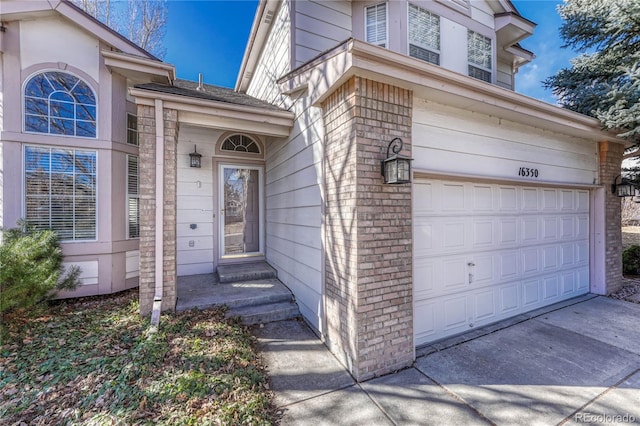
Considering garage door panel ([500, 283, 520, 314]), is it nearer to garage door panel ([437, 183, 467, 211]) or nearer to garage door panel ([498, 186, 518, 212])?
garage door panel ([498, 186, 518, 212])

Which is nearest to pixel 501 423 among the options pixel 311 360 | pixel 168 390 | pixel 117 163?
pixel 311 360

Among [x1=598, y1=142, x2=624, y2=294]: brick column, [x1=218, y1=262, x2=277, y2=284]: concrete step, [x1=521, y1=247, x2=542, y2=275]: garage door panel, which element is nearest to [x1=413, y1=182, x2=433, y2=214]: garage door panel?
[x1=521, y1=247, x2=542, y2=275]: garage door panel

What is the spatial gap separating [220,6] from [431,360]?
33.1 feet

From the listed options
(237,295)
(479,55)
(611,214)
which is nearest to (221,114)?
(237,295)

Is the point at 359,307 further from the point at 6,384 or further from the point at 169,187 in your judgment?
the point at 6,384

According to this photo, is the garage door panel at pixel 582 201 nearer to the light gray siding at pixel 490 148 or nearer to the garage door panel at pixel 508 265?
the light gray siding at pixel 490 148

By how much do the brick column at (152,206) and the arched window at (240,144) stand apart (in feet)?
7.43

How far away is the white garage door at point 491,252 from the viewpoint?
3660 mm

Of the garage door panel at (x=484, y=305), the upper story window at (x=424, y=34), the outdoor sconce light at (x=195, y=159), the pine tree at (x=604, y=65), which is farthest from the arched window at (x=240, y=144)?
the pine tree at (x=604, y=65)

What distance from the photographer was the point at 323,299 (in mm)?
3623

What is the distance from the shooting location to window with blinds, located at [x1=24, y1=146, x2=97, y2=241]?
470 cm

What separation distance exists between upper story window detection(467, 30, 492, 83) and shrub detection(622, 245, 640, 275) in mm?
6172

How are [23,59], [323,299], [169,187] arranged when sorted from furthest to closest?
[23,59] < [169,187] < [323,299]

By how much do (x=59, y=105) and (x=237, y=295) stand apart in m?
4.73
